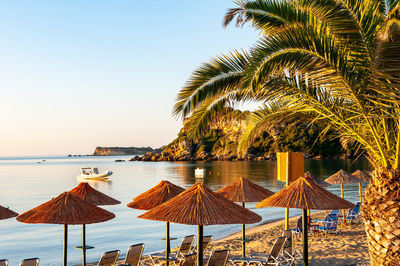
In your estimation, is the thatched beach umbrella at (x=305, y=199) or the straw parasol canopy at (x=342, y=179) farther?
the straw parasol canopy at (x=342, y=179)

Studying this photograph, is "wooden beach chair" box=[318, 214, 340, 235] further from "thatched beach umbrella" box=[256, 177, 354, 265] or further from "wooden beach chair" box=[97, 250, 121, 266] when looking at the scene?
"wooden beach chair" box=[97, 250, 121, 266]

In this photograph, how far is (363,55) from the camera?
6.79 metres

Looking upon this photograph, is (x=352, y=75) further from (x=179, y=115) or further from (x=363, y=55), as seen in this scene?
(x=179, y=115)

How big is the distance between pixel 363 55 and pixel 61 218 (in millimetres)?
6121

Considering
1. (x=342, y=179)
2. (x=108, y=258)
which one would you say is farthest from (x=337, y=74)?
(x=342, y=179)

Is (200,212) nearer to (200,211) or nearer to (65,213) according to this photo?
(200,211)

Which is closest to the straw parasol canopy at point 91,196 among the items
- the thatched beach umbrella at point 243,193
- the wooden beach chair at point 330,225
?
the thatched beach umbrella at point 243,193

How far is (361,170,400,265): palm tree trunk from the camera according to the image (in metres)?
6.92

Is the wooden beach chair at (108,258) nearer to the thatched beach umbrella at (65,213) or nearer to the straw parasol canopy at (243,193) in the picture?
the thatched beach umbrella at (65,213)

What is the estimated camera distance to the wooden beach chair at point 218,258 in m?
8.02

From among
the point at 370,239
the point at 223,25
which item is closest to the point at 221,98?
the point at 223,25

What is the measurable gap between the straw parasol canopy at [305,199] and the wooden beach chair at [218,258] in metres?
1.29

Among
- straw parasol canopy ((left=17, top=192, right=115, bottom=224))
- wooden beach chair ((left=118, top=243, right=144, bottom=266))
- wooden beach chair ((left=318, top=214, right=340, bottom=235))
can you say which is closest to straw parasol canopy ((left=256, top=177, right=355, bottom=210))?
wooden beach chair ((left=118, top=243, right=144, bottom=266))

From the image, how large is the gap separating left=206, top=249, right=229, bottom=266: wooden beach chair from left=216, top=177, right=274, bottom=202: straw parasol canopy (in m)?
2.12
